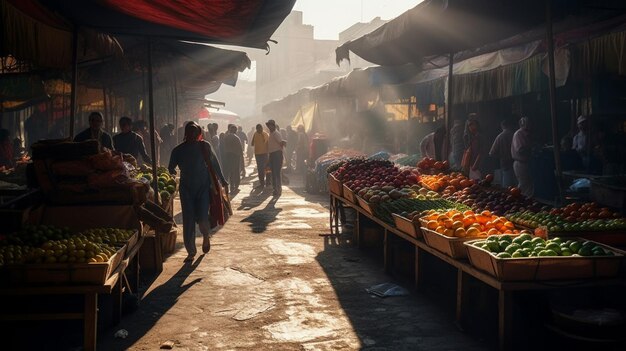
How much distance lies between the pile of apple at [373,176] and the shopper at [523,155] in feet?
7.89

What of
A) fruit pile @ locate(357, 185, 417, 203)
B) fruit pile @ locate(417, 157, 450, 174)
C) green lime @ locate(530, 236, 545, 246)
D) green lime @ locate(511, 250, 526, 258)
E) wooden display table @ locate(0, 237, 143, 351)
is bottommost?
wooden display table @ locate(0, 237, 143, 351)

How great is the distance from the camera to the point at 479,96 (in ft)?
48.0

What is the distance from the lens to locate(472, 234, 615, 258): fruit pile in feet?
16.8

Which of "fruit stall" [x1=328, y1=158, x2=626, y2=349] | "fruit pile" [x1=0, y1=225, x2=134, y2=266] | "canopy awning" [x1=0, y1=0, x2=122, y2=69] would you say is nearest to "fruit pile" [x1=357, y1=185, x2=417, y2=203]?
"fruit stall" [x1=328, y1=158, x2=626, y2=349]

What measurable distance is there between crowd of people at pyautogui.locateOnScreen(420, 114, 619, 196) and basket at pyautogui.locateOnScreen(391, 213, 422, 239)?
416 centimetres

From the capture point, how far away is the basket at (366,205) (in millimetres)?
8625

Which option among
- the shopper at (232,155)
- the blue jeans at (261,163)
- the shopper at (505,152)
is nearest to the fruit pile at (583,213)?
the shopper at (505,152)

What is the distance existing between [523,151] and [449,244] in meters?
7.05

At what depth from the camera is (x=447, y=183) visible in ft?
32.3

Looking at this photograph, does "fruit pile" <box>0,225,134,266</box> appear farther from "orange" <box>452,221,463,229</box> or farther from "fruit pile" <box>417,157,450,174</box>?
"fruit pile" <box>417,157,450,174</box>

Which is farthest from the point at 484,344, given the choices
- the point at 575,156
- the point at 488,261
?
the point at 575,156

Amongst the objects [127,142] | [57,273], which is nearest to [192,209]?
[127,142]

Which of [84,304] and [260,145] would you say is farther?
[260,145]

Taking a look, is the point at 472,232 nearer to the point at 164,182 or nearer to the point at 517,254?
the point at 517,254
